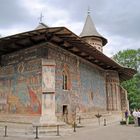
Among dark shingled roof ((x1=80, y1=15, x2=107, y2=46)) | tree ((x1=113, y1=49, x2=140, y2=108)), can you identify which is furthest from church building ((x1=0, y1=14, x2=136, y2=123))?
tree ((x1=113, y1=49, x2=140, y2=108))

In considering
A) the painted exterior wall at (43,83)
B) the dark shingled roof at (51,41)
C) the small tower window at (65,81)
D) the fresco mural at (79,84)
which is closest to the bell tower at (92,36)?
the fresco mural at (79,84)

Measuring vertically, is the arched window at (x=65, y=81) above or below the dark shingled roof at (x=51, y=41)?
below

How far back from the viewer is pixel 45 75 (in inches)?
577

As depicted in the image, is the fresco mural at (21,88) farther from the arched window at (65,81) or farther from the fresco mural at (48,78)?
the arched window at (65,81)

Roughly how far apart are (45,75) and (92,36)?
17123 mm

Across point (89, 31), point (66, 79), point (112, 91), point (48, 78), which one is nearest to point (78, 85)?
point (66, 79)

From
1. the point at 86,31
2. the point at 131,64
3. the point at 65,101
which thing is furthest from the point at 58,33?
the point at 131,64

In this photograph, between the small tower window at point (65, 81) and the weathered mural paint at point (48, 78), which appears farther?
the small tower window at point (65, 81)

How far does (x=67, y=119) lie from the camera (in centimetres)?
1642

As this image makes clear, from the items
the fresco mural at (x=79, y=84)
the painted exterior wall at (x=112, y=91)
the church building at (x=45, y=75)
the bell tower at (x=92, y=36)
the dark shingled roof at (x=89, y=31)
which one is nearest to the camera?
the church building at (x=45, y=75)

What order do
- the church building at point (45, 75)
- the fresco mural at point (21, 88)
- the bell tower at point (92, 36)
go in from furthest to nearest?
1. the bell tower at point (92, 36)
2. the fresco mural at point (21, 88)
3. the church building at point (45, 75)

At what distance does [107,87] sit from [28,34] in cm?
1344

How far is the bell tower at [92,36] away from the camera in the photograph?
99.8 feet

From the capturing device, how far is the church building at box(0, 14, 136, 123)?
14.4 meters
